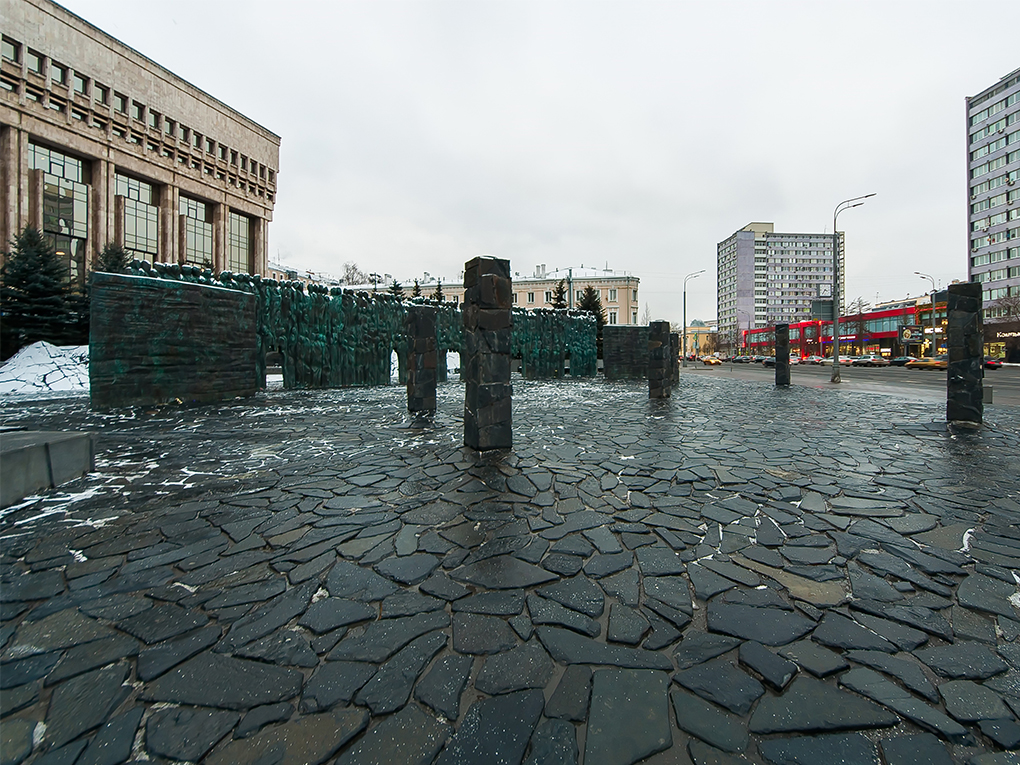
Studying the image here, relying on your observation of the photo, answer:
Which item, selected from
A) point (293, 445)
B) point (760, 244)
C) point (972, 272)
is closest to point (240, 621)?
point (293, 445)

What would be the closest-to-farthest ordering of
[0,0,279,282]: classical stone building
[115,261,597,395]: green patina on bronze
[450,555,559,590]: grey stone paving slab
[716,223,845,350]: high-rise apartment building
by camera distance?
[450,555,559,590]: grey stone paving slab → [115,261,597,395]: green patina on bronze → [0,0,279,282]: classical stone building → [716,223,845,350]: high-rise apartment building

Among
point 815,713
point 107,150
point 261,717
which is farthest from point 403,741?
point 107,150

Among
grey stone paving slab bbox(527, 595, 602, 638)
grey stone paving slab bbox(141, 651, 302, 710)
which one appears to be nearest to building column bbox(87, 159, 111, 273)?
grey stone paving slab bbox(141, 651, 302, 710)

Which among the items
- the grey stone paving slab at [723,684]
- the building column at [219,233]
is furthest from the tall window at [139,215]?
the grey stone paving slab at [723,684]

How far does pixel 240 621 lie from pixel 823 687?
267 cm

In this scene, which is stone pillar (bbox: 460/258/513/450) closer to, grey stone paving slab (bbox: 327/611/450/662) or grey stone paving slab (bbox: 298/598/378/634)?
grey stone paving slab (bbox: 298/598/378/634)

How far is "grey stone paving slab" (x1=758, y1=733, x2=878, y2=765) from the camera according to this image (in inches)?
61.2

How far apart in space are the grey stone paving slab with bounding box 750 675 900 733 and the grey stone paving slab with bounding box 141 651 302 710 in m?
1.82

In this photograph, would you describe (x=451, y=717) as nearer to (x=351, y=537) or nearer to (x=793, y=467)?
(x=351, y=537)

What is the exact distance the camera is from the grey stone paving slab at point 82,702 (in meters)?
1.65

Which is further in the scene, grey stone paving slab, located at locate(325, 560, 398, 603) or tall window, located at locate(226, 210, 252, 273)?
tall window, located at locate(226, 210, 252, 273)

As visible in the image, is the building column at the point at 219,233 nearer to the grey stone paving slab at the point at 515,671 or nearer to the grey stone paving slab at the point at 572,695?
the grey stone paving slab at the point at 515,671

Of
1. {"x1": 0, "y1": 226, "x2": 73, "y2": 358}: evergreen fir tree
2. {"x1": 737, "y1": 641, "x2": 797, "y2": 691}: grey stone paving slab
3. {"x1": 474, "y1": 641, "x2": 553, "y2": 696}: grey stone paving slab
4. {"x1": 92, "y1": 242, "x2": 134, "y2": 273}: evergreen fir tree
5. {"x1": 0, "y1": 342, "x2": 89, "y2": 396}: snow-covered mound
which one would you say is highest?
{"x1": 92, "y1": 242, "x2": 134, "y2": 273}: evergreen fir tree

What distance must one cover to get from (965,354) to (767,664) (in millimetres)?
9414
